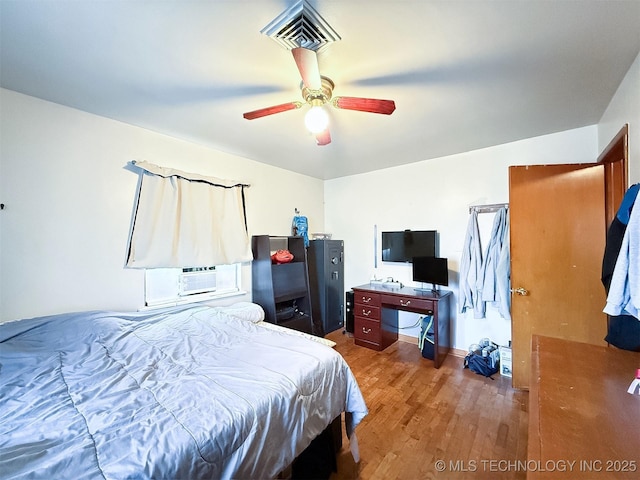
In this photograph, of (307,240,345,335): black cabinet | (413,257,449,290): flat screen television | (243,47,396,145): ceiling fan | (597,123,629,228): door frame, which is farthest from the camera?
(307,240,345,335): black cabinet

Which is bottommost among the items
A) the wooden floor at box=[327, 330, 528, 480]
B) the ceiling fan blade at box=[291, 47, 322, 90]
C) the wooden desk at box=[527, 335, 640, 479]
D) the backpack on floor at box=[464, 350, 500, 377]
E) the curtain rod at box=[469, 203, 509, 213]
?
the wooden floor at box=[327, 330, 528, 480]

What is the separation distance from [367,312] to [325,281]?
855 millimetres

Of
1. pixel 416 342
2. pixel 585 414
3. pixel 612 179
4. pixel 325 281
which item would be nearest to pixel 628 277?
pixel 585 414

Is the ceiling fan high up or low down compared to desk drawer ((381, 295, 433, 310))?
up

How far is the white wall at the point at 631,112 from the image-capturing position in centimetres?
150

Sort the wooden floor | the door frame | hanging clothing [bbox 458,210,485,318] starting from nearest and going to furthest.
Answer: the wooden floor
the door frame
hanging clothing [bbox 458,210,485,318]

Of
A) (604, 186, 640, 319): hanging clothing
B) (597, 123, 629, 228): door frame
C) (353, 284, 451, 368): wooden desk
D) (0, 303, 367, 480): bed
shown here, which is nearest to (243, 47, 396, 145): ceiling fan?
(604, 186, 640, 319): hanging clothing

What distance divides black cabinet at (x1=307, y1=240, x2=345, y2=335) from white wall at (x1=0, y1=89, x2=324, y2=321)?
2240 millimetres

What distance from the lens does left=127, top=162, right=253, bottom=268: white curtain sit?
2.47 m

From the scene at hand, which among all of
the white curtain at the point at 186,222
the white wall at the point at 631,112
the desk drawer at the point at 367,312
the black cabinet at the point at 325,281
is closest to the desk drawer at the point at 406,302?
the desk drawer at the point at 367,312

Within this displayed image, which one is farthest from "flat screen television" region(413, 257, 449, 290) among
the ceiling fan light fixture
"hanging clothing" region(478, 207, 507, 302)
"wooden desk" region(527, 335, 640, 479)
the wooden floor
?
the ceiling fan light fixture

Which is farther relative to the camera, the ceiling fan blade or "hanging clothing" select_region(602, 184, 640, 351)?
"hanging clothing" select_region(602, 184, 640, 351)

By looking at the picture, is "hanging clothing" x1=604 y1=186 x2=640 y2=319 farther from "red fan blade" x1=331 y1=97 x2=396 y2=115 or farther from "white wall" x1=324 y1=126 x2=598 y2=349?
"white wall" x1=324 y1=126 x2=598 y2=349

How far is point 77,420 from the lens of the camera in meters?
1.03
